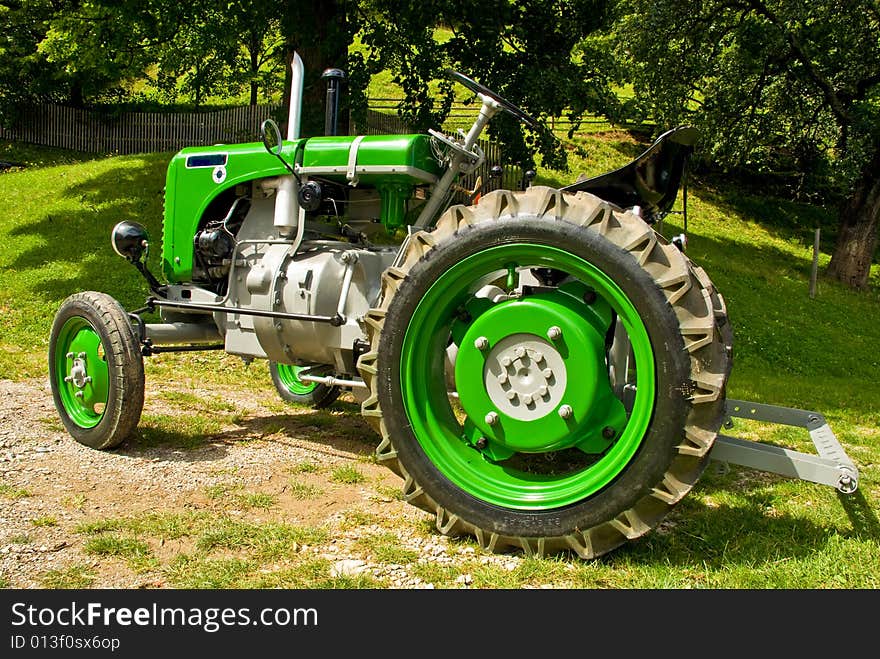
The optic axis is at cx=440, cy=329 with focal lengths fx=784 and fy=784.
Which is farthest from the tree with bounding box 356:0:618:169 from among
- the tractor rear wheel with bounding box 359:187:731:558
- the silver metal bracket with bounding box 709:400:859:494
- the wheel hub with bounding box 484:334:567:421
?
the silver metal bracket with bounding box 709:400:859:494

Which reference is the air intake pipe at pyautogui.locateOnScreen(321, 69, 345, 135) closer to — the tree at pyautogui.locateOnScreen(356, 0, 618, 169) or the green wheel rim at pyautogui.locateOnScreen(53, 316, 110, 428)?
the green wheel rim at pyautogui.locateOnScreen(53, 316, 110, 428)

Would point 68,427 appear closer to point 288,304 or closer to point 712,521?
point 288,304

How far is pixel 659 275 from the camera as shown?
2.93 metres

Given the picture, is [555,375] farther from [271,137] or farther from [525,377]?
[271,137]

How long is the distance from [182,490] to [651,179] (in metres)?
2.76

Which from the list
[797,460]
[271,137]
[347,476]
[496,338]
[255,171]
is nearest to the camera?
[797,460]

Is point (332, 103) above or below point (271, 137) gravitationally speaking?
above

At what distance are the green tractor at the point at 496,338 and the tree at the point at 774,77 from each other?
10.8m

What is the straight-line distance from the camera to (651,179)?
11.9ft

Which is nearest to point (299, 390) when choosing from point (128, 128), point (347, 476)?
point (347, 476)

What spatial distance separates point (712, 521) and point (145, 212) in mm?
11384

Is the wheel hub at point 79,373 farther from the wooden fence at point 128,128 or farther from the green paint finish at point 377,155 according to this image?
the wooden fence at point 128,128

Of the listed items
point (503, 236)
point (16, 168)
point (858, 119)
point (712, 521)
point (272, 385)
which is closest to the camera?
point (503, 236)

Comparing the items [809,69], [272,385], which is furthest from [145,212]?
[809,69]
